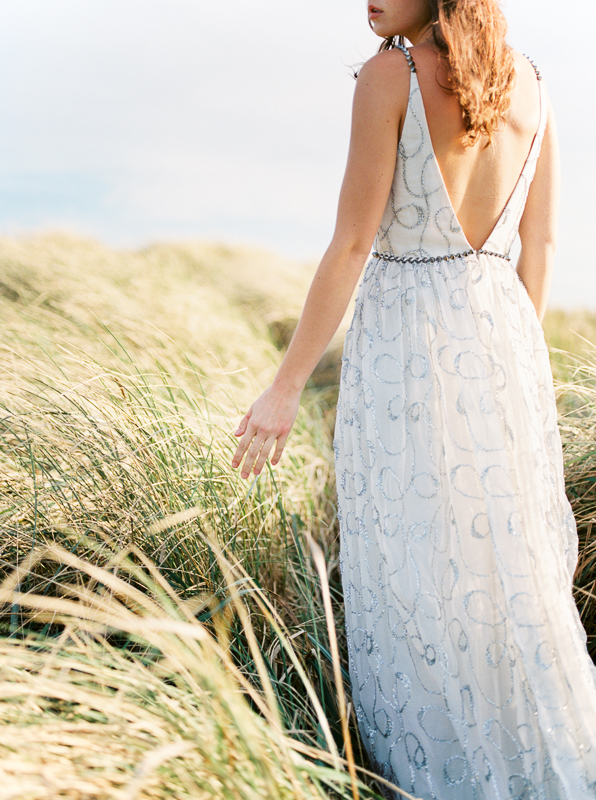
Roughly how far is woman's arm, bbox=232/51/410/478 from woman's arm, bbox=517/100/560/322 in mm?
389

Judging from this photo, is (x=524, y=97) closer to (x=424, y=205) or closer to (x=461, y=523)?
(x=424, y=205)

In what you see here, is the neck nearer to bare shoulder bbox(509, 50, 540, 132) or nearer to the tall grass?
bare shoulder bbox(509, 50, 540, 132)

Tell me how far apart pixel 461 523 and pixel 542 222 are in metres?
0.70

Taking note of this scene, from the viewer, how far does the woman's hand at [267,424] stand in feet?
4.00

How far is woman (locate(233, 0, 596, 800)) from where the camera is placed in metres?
1.10

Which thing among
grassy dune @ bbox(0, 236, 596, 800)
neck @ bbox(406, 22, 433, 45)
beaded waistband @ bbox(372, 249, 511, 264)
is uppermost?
neck @ bbox(406, 22, 433, 45)

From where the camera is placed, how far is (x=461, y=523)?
1.16 m

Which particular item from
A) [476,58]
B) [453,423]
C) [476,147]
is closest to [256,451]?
[453,423]

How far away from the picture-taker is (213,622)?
4.99 ft

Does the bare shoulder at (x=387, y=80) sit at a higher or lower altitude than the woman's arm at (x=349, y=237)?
higher

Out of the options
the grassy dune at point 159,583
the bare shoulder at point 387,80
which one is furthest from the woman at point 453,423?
the grassy dune at point 159,583

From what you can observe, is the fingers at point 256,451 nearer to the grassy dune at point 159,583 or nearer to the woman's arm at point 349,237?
the woman's arm at point 349,237

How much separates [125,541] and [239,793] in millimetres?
853

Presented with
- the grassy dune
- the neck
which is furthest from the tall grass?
the neck
